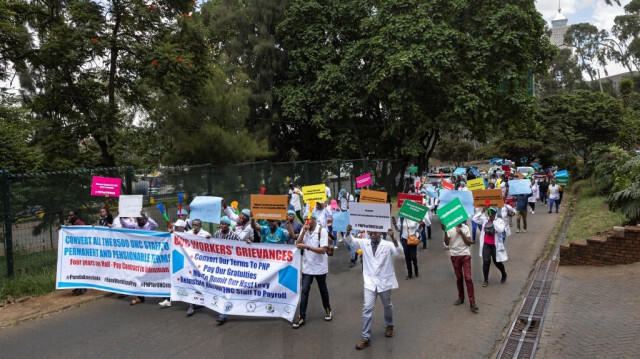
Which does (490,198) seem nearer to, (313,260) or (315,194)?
(315,194)

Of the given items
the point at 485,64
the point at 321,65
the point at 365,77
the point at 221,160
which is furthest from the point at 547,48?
the point at 221,160

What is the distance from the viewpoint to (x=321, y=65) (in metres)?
28.3

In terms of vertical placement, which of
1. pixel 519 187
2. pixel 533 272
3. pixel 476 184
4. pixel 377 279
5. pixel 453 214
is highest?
pixel 476 184

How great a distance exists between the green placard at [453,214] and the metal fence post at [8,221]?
8.27m

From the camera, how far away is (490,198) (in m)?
10.0

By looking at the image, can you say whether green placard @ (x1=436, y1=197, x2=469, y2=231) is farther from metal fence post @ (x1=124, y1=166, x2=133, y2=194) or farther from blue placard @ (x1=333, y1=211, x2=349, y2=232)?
→ metal fence post @ (x1=124, y1=166, x2=133, y2=194)

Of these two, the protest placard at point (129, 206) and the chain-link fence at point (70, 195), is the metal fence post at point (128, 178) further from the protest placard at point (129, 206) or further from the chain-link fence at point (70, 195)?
the protest placard at point (129, 206)

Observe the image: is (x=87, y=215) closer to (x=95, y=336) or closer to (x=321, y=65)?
(x=95, y=336)

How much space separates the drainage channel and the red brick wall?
1.54 ft

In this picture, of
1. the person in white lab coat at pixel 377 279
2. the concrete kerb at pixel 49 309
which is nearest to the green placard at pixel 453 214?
the person in white lab coat at pixel 377 279

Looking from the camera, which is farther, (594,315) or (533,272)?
(533,272)

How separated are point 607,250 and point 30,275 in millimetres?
12107

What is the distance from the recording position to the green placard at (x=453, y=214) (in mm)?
7919

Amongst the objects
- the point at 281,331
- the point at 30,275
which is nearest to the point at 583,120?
the point at 281,331
